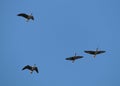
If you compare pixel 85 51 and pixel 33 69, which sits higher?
pixel 85 51

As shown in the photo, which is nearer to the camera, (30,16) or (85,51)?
(30,16)

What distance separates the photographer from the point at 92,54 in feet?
249

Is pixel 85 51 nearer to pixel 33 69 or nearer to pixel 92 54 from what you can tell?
pixel 92 54

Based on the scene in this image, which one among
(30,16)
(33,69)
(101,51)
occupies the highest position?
(30,16)

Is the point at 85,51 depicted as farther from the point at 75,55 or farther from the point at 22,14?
the point at 22,14

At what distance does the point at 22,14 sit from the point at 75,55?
13.8m

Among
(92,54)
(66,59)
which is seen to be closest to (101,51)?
(92,54)

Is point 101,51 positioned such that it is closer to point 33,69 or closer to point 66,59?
point 66,59

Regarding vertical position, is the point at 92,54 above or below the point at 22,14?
below

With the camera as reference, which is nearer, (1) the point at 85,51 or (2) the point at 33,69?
(2) the point at 33,69

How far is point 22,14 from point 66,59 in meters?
13.7

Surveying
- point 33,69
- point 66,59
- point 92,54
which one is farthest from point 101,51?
point 33,69

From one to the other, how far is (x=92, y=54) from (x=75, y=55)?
3483 mm

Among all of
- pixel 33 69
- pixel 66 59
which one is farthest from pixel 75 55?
pixel 33 69
